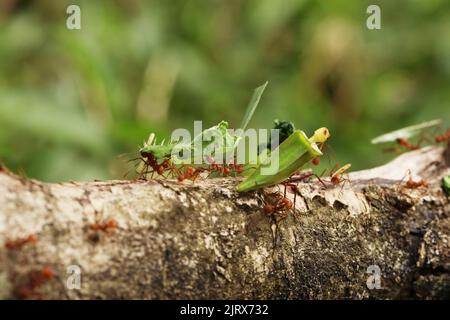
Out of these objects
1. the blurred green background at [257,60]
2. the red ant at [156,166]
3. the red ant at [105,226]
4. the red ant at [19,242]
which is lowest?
the red ant at [19,242]

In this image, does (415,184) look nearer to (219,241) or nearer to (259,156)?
(259,156)

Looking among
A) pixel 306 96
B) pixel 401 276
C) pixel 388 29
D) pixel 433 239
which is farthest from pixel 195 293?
pixel 388 29

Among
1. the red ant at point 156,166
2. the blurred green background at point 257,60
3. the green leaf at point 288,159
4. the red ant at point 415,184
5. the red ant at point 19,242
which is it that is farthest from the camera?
the blurred green background at point 257,60

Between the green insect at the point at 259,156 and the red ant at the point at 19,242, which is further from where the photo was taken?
the green insect at the point at 259,156

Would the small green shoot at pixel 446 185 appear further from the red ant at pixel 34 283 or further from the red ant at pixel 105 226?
the red ant at pixel 34 283

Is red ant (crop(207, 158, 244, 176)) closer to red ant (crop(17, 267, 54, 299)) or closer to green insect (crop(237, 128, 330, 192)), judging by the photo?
green insect (crop(237, 128, 330, 192))

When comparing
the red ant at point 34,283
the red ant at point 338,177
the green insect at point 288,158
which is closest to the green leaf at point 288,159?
the green insect at point 288,158
